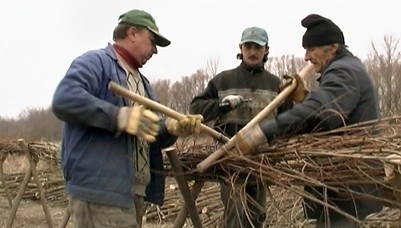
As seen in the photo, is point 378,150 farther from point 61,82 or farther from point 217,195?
point 217,195

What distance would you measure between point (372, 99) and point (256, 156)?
0.74 m

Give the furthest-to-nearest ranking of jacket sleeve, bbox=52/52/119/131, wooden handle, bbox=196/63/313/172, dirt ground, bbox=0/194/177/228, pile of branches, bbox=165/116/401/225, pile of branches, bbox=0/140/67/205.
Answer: dirt ground, bbox=0/194/177/228 < pile of branches, bbox=0/140/67/205 < wooden handle, bbox=196/63/313/172 < jacket sleeve, bbox=52/52/119/131 < pile of branches, bbox=165/116/401/225

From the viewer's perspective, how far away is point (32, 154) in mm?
8109

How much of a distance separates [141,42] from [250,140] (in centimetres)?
84

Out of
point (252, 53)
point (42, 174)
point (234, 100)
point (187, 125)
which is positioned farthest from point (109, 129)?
point (42, 174)

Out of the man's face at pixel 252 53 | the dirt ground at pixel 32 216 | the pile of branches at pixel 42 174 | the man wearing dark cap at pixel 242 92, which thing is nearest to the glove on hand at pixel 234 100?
the man wearing dark cap at pixel 242 92

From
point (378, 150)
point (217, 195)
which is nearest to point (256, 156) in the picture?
point (378, 150)

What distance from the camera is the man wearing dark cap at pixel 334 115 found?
300cm

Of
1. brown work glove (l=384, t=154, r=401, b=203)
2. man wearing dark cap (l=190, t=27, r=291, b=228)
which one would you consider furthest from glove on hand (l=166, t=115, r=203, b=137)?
man wearing dark cap (l=190, t=27, r=291, b=228)

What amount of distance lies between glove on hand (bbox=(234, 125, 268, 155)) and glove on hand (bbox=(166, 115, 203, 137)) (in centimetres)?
22

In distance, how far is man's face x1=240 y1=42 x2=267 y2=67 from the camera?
4.57m

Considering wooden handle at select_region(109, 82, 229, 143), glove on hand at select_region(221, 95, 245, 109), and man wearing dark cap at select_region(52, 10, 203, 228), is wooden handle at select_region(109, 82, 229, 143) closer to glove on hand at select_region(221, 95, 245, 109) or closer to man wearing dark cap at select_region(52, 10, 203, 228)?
man wearing dark cap at select_region(52, 10, 203, 228)

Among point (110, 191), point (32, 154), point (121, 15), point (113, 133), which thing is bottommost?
point (32, 154)

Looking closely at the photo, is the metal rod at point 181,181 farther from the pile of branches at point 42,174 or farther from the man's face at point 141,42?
the pile of branches at point 42,174
